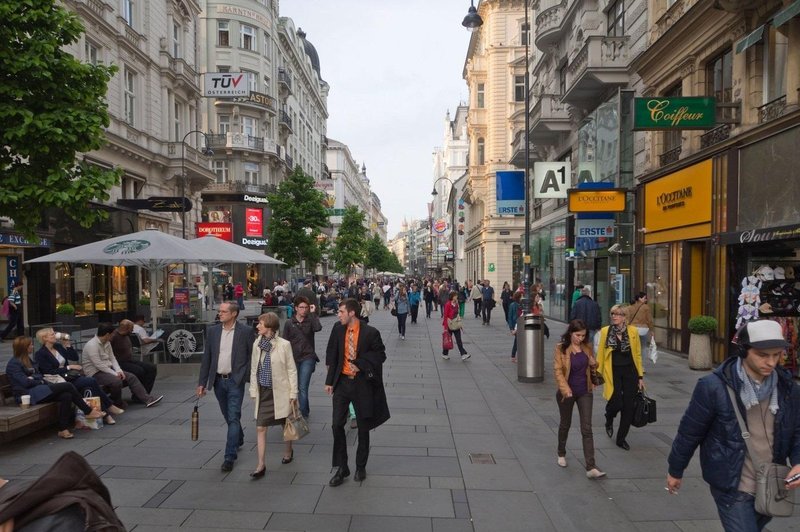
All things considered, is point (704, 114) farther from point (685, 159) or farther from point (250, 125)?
point (250, 125)

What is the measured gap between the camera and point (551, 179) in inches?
826

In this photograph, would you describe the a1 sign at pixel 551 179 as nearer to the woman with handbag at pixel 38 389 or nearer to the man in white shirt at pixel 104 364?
the man in white shirt at pixel 104 364

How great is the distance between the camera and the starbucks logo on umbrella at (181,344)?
12.4 metres

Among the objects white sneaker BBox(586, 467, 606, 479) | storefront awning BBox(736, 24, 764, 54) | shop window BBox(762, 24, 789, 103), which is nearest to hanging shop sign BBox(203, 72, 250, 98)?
storefront awning BBox(736, 24, 764, 54)

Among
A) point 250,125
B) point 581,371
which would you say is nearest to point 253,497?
point 581,371

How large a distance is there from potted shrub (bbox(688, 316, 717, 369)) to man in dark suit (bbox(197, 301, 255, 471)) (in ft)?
30.3

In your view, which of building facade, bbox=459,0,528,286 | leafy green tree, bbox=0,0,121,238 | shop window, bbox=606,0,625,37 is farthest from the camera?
building facade, bbox=459,0,528,286

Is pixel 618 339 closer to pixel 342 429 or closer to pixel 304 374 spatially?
pixel 342 429

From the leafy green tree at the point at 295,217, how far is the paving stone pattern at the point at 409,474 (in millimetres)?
27321

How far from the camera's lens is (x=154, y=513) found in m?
5.09

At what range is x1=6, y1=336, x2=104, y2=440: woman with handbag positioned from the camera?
7.46 meters

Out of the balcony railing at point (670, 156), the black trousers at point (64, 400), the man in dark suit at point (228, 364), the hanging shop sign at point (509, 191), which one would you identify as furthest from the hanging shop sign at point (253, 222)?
the man in dark suit at point (228, 364)

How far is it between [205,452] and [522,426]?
13.1 ft

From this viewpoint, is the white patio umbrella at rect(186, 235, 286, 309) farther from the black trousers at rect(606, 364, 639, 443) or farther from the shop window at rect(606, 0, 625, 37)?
the shop window at rect(606, 0, 625, 37)
